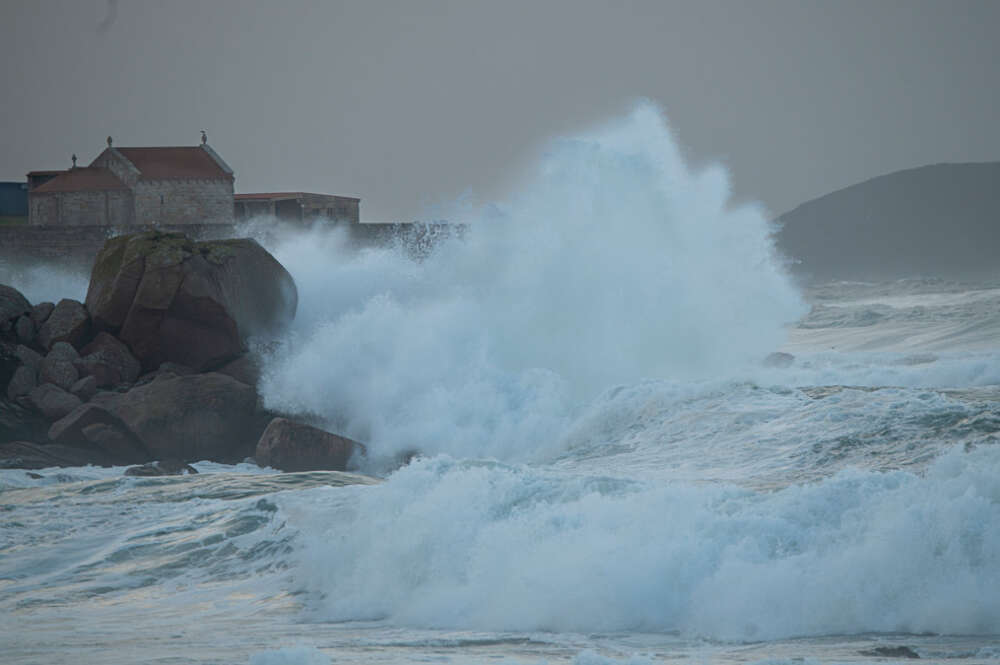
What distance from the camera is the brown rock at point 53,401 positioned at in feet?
39.2

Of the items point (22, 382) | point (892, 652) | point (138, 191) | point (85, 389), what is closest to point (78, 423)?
point (85, 389)

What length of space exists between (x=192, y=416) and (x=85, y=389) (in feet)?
6.50

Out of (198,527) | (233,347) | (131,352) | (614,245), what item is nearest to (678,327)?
(614,245)

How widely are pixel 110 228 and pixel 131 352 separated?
37.9ft

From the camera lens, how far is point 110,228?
2391 cm

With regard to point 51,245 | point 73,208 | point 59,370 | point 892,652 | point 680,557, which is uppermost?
point 73,208

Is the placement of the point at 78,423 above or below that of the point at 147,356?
below

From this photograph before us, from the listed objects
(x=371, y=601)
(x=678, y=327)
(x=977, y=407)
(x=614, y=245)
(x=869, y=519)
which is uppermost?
(x=614, y=245)

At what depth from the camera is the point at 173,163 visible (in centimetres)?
3494

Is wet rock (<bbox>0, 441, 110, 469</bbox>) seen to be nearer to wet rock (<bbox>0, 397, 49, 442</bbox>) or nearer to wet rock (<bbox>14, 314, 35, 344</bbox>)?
wet rock (<bbox>0, 397, 49, 442</bbox>)

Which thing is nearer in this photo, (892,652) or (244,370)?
(892,652)

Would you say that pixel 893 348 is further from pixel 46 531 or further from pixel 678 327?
pixel 46 531

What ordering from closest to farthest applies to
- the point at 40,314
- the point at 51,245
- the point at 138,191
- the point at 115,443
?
the point at 115,443
the point at 40,314
the point at 51,245
the point at 138,191

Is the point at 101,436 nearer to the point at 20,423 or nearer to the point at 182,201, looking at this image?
the point at 20,423
